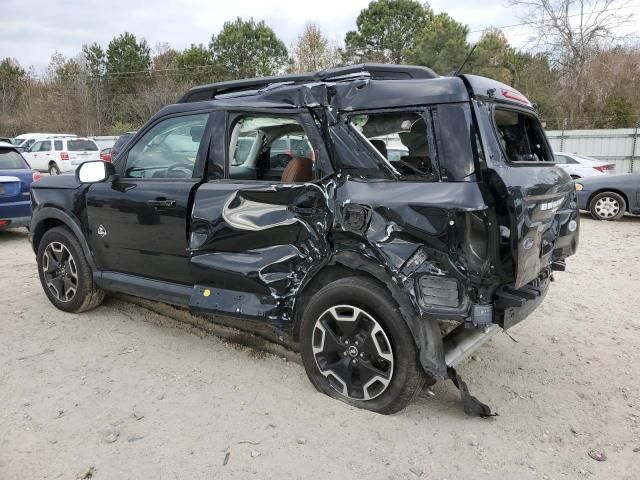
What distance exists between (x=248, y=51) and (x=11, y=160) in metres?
32.5

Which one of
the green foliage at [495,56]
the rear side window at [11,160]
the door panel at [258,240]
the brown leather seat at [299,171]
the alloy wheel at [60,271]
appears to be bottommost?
the alloy wheel at [60,271]

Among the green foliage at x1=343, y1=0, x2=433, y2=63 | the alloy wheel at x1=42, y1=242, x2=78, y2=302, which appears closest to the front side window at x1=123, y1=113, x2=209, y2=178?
the alloy wheel at x1=42, y1=242, x2=78, y2=302

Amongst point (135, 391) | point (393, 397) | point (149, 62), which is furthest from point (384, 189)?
point (149, 62)

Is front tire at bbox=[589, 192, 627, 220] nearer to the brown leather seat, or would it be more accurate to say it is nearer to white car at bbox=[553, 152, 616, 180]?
white car at bbox=[553, 152, 616, 180]

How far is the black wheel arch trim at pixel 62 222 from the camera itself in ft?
14.7

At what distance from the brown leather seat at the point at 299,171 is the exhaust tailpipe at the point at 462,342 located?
1.36 m

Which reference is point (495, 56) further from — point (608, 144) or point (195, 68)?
point (195, 68)

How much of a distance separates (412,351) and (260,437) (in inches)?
39.6

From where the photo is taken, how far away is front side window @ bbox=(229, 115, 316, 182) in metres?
3.38

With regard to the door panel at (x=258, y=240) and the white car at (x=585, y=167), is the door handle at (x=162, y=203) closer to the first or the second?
the door panel at (x=258, y=240)

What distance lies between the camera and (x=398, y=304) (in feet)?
9.46

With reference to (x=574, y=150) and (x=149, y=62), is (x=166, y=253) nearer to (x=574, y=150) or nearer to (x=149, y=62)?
(x=574, y=150)

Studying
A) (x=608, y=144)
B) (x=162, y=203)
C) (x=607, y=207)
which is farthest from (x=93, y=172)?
(x=608, y=144)

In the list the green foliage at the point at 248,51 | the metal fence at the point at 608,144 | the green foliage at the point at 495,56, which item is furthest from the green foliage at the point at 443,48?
the green foliage at the point at 248,51
